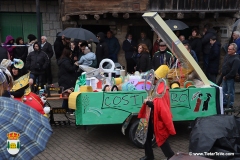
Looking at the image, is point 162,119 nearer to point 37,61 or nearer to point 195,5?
point 37,61

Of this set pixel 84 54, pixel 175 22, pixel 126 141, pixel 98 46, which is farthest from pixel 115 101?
pixel 175 22

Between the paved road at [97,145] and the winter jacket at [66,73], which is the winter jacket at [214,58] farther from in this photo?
the winter jacket at [66,73]

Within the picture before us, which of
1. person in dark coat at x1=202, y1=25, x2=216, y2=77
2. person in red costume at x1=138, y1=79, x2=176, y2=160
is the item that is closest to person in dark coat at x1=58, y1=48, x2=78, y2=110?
person in red costume at x1=138, y1=79, x2=176, y2=160


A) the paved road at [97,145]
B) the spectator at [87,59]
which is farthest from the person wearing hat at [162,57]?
the spectator at [87,59]

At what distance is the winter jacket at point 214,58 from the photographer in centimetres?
977

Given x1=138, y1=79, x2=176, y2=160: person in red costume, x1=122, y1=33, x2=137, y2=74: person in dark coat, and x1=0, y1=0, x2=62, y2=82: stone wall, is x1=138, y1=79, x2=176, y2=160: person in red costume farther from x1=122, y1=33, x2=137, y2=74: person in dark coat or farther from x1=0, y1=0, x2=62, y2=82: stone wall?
x1=0, y1=0, x2=62, y2=82: stone wall

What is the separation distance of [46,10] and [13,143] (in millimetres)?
10107

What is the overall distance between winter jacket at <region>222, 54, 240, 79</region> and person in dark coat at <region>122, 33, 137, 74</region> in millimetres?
3600

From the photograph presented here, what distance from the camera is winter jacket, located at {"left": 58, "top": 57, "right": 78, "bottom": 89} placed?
8055 mm

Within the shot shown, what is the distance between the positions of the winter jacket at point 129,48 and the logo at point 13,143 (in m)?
8.17

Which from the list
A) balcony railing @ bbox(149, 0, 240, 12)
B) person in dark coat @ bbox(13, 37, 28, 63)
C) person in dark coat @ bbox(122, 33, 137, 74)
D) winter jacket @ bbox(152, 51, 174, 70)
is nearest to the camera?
winter jacket @ bbox(152, 51, 174, 70)

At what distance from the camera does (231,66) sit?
26.7 feet

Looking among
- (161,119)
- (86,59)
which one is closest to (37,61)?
(86,59)

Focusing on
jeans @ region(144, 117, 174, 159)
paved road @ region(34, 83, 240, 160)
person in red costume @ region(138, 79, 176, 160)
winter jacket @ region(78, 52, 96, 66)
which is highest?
winter jacket @ region(78, 52, 96, 66)
